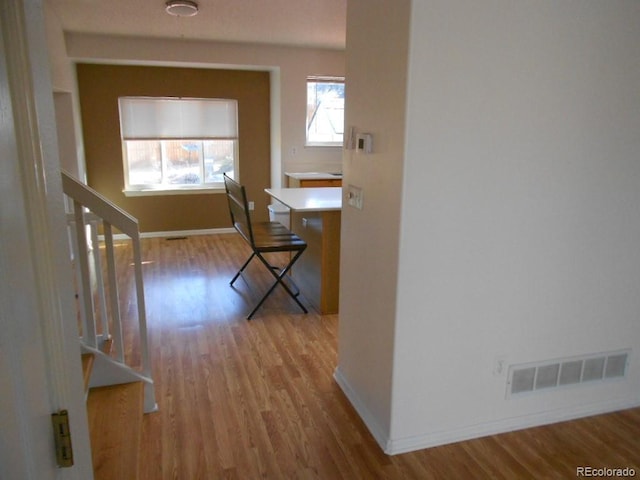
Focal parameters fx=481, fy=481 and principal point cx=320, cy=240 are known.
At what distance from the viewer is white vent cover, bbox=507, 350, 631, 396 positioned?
229 cm

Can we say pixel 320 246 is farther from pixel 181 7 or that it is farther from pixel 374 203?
pixel 181 7

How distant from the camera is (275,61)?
578cm

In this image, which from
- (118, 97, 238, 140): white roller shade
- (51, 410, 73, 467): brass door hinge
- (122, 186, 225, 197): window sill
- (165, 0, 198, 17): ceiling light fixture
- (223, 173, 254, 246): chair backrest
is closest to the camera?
(51, 410, 73, 467): brass door hinge

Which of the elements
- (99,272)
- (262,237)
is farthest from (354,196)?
(262,237)

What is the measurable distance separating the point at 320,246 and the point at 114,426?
6.61ft

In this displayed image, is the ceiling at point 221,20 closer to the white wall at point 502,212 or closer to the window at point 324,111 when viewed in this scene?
the window at point 324,111

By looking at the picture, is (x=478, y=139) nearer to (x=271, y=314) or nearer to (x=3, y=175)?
(x=3, y=175)

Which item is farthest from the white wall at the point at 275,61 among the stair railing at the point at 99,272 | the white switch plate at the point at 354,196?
the white switch plate at the point at 354,196

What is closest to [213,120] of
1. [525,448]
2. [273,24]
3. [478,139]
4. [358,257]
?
[273,24]

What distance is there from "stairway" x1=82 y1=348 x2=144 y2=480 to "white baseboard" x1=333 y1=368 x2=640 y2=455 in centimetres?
105

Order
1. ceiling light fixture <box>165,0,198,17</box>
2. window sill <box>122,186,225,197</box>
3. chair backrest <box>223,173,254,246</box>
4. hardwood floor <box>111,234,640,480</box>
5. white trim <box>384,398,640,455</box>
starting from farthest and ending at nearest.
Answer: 1. window sill <box>122,186,225,197</box>
2. ceiling light fixture <box>165,0,198,17</box>
3. chair backrest <box>223,173,254,246</box>
4. white trim <box>384,398,640,455</box>
5. hardwood floor <box>111,234,640,480</box>

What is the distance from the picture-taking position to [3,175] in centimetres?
61

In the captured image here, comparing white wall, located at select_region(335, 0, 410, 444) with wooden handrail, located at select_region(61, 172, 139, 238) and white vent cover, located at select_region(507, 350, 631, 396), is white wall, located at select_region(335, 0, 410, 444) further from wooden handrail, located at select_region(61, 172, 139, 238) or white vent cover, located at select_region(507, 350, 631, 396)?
wooden handrail, located at select_region(61, 172, 139, 238)

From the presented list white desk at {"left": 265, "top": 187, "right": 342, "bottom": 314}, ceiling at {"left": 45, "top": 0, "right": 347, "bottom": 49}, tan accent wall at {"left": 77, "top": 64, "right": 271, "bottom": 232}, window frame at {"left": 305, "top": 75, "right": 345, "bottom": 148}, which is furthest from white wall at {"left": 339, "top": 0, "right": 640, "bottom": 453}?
tan accent wall at {"left": 77, "top": 64, "right": 271, "bottom": 232}
